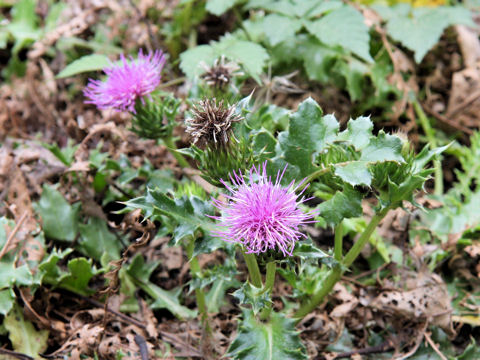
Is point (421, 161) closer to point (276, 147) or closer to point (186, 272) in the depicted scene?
point (276, 147)

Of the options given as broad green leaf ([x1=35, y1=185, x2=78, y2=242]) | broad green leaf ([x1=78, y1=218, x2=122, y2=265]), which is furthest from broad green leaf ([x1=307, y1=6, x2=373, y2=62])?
broad green leaf ([x1=35, y1=185, x2=78, y2=242])

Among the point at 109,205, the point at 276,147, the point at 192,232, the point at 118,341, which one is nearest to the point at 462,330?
the point at 276,147

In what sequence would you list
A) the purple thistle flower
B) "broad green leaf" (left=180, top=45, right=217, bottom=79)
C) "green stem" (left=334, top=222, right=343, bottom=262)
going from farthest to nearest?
1. "broad green leaf" (left=180, top=45, right=217, bottom=79)
2. the purple thistle flower
3. "green stem" (left=334, top=222, right=343, bottom=262)

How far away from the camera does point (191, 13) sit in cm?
459

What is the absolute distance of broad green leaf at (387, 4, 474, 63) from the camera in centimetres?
376

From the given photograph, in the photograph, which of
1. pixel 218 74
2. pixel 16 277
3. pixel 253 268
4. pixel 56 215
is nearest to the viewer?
pixel 253 268

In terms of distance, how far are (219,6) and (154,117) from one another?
1.48 meters

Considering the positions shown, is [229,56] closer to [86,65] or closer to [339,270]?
[86,65]

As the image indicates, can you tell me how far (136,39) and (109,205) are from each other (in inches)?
74.6

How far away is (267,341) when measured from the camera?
2.33 m

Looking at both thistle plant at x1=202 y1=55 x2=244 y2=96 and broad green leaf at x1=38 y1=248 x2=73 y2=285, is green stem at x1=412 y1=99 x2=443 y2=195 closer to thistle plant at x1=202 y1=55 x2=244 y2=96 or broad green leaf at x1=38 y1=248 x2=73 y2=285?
thistle plant at x1=202 y1=55 x2=244 y2=96

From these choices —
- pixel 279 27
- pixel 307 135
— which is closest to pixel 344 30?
pixel 279 27

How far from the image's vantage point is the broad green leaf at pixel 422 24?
148 inches

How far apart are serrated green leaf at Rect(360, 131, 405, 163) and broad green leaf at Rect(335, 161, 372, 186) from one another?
0.21ft
